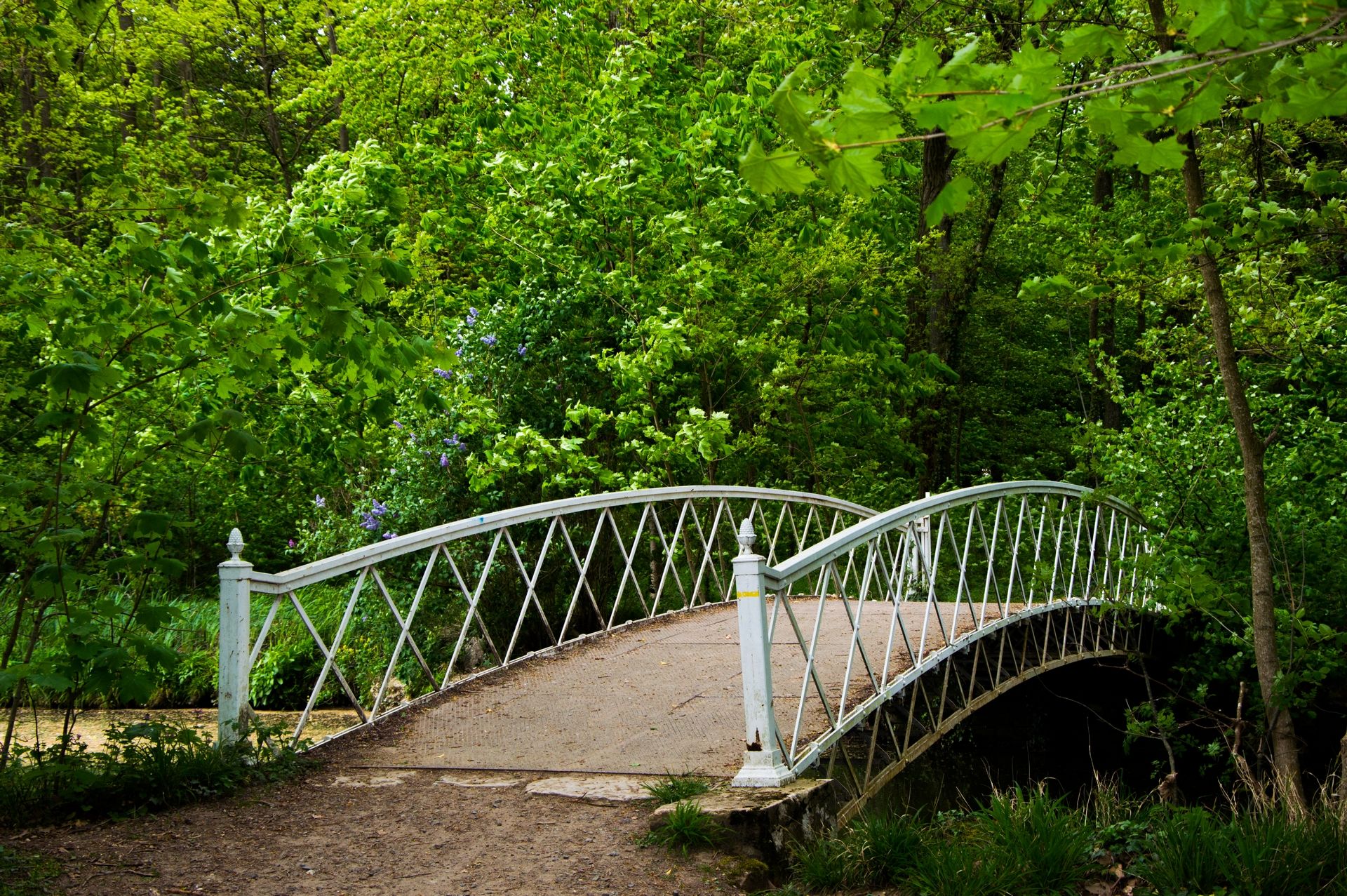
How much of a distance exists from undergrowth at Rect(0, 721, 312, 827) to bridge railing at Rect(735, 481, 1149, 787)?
2.48 meters

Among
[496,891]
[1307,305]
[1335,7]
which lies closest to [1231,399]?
[1307,305]

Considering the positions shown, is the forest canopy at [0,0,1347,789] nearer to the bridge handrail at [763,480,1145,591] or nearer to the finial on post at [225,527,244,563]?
the finial on post at [225,527,244,563]

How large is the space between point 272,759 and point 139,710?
234 inches

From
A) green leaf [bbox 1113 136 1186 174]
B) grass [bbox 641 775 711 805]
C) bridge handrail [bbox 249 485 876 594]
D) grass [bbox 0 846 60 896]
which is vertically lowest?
grass [bbox 641 775 711 805]

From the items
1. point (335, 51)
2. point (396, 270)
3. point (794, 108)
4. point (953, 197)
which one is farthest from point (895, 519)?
point (335, 51)

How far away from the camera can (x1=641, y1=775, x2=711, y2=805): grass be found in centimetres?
476

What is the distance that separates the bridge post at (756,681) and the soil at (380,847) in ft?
1.81

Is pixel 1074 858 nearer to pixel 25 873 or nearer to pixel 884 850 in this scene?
pixel 884 850

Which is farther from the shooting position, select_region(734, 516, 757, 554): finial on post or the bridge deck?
the bridge deck

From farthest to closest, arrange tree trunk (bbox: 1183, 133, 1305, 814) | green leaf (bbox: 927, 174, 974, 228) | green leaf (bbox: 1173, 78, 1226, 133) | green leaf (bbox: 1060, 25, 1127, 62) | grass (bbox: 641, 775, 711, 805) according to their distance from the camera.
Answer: tree trunk (bbox: 1183, 133, 1305, 814)
grass (bbox: 641, 775, 711, 805)
green leaf (bbox: 1060, 25, 1127, 62)
green leaf (bbox: 1173, 78, 1226, 133)
green leaf (bbox: 927, 174, 974, 228)

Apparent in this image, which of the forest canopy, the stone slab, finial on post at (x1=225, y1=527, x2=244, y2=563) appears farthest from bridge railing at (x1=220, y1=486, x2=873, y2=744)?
the stone slab

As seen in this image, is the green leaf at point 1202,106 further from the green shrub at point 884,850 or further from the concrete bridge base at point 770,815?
the concrete bridge base at point 770,815

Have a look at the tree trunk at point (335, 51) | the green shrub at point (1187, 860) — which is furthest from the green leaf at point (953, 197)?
the tree trunk at point (335, 51)

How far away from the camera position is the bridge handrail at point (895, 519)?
5344 mm
